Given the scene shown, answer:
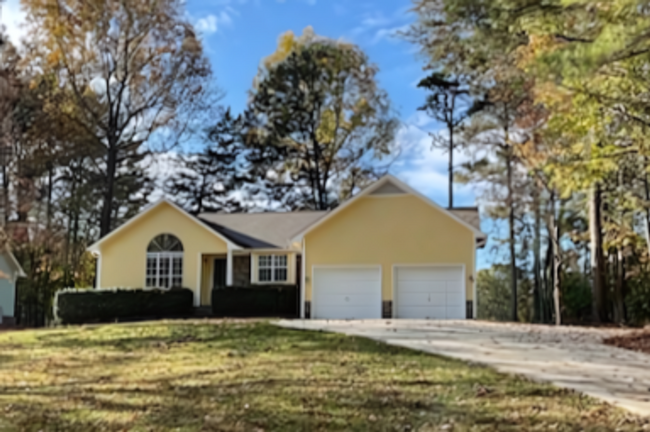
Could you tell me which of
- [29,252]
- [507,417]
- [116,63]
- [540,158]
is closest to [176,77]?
[116,63]

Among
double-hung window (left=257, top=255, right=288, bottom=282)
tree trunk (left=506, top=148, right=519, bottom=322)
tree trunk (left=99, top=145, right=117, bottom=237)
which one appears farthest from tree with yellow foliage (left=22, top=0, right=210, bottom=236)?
tree trunk (left=506, top=148, right=519, bottom=322)

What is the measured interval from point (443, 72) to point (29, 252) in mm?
20009

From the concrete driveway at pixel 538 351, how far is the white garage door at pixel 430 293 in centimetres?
266

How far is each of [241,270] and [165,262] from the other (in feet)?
9.77

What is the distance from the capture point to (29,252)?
26.6 metres

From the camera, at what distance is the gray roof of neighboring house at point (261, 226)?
23.9 m

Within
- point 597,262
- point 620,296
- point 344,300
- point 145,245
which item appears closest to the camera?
point 344,300

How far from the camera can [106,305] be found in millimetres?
20906

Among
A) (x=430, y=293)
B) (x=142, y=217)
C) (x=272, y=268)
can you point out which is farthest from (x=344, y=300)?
(x=142, y=217)

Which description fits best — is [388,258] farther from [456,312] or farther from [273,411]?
[273,411]

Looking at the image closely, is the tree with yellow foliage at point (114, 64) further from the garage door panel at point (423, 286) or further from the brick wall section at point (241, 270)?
the garage door panel at point (423, 286)

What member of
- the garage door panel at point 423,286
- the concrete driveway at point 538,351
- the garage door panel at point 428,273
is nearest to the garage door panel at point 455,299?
the garage door panel at point 423,286

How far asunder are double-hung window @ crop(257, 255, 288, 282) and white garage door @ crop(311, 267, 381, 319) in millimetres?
2592

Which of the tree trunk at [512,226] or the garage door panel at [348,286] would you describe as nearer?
the garage door panel at [348,286]
